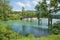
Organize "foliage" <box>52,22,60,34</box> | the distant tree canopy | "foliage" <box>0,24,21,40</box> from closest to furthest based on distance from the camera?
"foliage" <box>0,24,21,40</box>, "foliage" <box>52,22,60,34</box>, the distant tree canopy

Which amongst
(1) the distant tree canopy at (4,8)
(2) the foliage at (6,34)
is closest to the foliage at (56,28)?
(2) the foliage at (6,34)

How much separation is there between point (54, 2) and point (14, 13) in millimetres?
2827

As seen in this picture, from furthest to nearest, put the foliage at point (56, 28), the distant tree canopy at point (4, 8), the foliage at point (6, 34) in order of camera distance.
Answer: the distant tree canopy at point (4, 8), the foliage at point (56, 28), the foliage at point (6, 34)

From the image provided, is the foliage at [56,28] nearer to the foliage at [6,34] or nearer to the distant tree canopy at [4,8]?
the foliage at [6,34]

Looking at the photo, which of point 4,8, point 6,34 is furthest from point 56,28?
point 4,8

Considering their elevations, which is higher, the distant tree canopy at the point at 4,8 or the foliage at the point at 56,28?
the distant tree canopy at the point at 4,8

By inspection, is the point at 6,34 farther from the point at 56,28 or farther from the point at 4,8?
the point at 4,8

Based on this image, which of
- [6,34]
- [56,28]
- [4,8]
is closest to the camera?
[6,34]

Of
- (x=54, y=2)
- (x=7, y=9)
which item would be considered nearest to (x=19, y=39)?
(x=54, y=2)

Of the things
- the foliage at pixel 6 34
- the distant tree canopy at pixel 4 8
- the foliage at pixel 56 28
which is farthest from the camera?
the distant tree canopy at pixel 4 8

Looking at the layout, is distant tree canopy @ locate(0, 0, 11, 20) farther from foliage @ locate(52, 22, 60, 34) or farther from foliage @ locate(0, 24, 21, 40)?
foliage @ locate(52, 22, 60, 34)

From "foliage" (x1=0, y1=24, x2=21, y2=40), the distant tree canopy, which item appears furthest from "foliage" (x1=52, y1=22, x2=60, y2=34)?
the distant tree canopy

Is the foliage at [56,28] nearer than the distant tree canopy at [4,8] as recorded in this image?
Yes

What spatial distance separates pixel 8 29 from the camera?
620 centimetres
